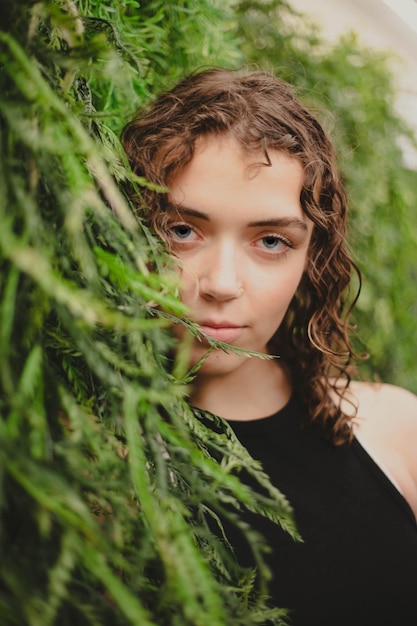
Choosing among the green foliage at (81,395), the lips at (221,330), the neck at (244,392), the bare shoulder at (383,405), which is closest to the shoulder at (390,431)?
the bare shoulder at (383,405)

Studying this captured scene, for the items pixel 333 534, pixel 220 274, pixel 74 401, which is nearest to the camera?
pixel 74 401

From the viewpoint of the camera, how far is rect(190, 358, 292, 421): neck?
102cm

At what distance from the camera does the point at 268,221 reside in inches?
30.7

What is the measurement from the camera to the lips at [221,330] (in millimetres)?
798

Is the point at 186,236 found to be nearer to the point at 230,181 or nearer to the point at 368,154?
the point at 230,181

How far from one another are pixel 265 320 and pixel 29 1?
1.85 feet

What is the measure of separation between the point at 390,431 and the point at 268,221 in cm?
61

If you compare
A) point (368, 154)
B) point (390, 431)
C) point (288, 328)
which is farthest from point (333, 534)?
point (368, 154)

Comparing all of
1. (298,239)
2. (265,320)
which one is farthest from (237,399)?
(298,239)

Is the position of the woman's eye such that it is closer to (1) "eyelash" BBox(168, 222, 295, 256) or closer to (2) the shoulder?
(1) "eyelash" BBox(168, 222, 295, 256)

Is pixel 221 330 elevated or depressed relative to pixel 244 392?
elevated

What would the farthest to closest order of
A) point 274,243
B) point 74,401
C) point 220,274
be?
point 274,243
point 220,274
point 74,401

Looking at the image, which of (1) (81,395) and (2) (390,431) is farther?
(2) (390,431)

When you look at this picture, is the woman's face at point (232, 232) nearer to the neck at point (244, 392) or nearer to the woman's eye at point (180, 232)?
the woman's eye at point (180, 232)
